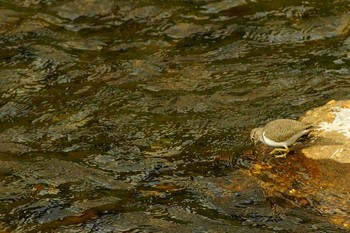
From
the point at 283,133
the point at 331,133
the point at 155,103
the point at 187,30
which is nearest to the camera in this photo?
the point at 283,133

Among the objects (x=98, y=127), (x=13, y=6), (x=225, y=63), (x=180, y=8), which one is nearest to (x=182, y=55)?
(x=225, y=63)

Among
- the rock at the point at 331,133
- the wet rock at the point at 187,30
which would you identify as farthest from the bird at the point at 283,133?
the wet rock at the point at 187,30

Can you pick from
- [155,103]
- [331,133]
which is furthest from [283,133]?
[155,103]

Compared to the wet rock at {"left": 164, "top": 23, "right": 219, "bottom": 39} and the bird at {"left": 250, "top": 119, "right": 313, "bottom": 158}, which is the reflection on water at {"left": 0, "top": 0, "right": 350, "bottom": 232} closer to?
the wet rock at {"left": 164, "top": 23, "right": 219, "bottom": 39}

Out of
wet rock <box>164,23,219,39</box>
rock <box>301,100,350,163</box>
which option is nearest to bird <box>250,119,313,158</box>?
rock <box>301,100,350,163</box>

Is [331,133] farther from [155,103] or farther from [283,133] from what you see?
[155,103]

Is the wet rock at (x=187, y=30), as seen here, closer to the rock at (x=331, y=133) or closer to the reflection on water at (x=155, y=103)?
the reflection on water at (x=155, y=103)
